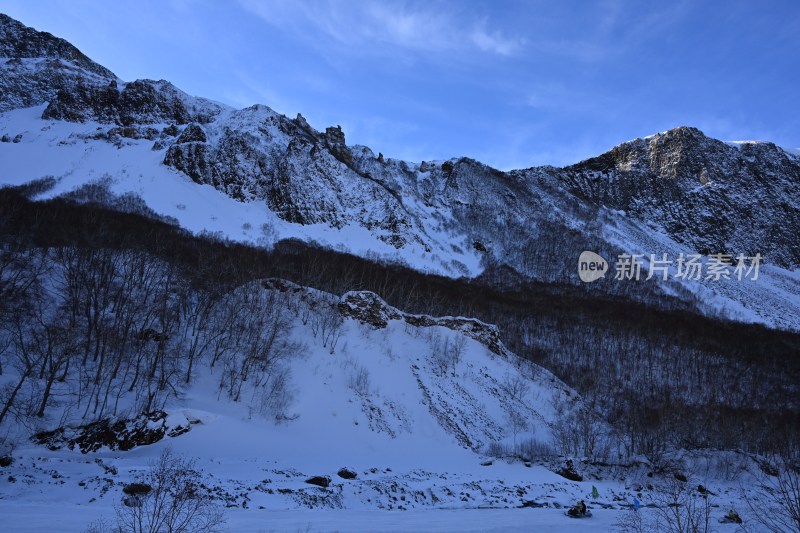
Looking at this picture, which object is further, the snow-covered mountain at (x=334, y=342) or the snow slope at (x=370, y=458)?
the snow-covered mountain at (x=334, y=342)

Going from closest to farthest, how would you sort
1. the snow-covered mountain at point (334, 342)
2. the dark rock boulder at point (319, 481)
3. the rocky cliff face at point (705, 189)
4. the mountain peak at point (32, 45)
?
the dark rock boulder at point (319, 481), the snow-covered mountain at point (334, 342), the rocky cliff face at point (705, 189), the mountain peak at point (32, 45)

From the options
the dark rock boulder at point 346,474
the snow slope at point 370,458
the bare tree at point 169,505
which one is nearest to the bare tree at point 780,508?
the snow slope at point 370,458

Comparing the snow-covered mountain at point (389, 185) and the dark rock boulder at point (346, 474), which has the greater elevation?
the snow-covered mountain at point (389, 185)

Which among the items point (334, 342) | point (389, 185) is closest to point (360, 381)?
point (334, 342)

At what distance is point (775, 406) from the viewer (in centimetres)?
6319

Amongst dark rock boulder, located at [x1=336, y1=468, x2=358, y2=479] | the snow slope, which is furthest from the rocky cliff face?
dark rock boulder, located at [x1=336, y1=468, x2=358, y2=479]

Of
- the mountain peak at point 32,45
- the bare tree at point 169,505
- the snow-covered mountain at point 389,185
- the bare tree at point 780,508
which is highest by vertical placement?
the mountain peak at point 32,45

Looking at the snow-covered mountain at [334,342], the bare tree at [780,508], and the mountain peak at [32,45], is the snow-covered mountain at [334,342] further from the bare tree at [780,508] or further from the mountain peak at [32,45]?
the mountain peak at [32,45]

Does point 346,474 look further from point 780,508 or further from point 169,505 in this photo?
point 780,508

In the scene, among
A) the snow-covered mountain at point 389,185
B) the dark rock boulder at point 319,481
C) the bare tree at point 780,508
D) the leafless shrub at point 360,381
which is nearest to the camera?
the bare tree at point 780,508

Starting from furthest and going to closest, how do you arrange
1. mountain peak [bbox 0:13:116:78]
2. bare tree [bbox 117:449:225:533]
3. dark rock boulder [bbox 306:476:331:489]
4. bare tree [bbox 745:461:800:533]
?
mountain peak [bbox 0:13:116:78] < dark rock boulder [bbox 306:476:331:489] < bare tree [bbox 745:461:800:533] < bare tree [bbox 117:449:225:533]

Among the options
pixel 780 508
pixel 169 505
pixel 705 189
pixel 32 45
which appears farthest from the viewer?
pixel 705 189

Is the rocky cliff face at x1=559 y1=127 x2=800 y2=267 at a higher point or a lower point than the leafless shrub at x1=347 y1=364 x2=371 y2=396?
higher

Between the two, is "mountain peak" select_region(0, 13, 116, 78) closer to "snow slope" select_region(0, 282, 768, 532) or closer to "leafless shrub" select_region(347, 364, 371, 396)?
"snow slope" select_region(0, 282, 768, 532)
